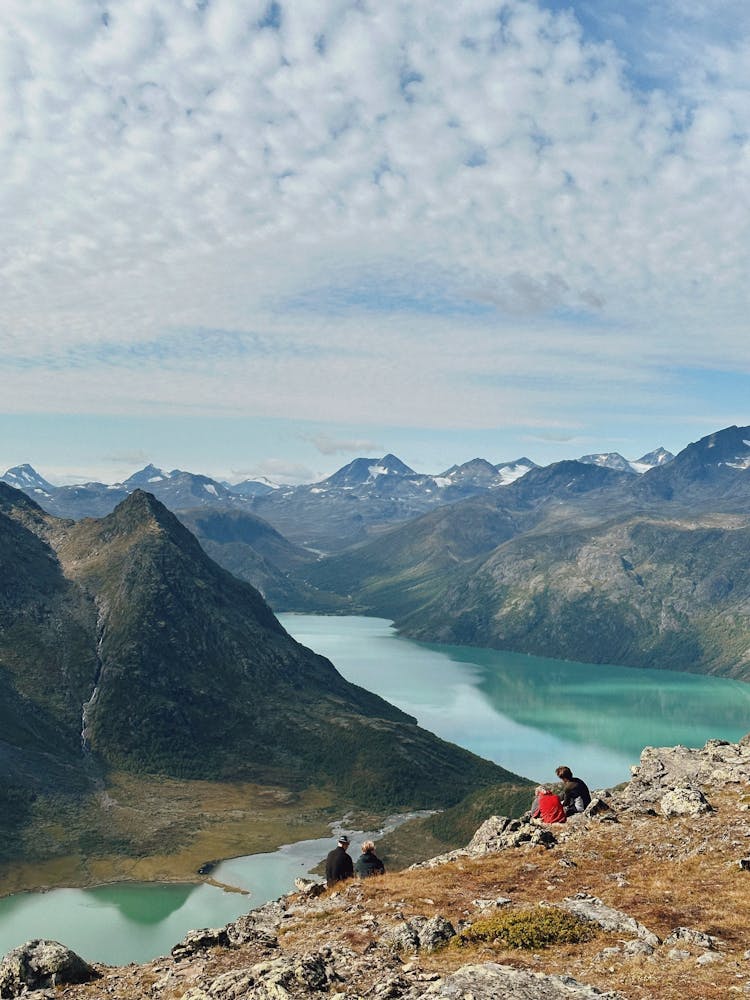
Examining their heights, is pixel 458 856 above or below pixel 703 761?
below

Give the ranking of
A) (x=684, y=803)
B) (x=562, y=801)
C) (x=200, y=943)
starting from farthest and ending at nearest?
(x=562, y=801) → (x=684, y=803) → (x=200, y=943)

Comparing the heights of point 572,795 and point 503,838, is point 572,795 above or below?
above

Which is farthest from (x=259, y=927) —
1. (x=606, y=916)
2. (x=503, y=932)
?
(x=606, y=916)

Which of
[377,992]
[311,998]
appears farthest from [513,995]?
[311,998]

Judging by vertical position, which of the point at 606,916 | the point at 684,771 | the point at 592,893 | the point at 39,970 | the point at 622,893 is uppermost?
the point at 684,771

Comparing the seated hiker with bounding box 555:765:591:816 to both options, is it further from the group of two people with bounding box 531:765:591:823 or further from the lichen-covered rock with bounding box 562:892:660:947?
the lichen-covered rock with bounding box 562:892:660:947

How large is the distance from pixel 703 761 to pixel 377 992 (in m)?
45.7

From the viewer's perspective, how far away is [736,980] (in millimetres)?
23031

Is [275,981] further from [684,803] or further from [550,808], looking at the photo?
[684,803]

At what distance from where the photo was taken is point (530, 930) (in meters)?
28.4

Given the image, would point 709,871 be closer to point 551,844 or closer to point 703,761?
point 551,844

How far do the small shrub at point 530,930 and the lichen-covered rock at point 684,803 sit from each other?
19.4m

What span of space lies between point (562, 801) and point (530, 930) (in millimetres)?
23552

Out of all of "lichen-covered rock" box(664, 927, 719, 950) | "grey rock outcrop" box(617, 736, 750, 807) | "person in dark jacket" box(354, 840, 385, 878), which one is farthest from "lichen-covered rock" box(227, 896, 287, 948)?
"grey rock outcrop" box(617, 736, 750, 807)
